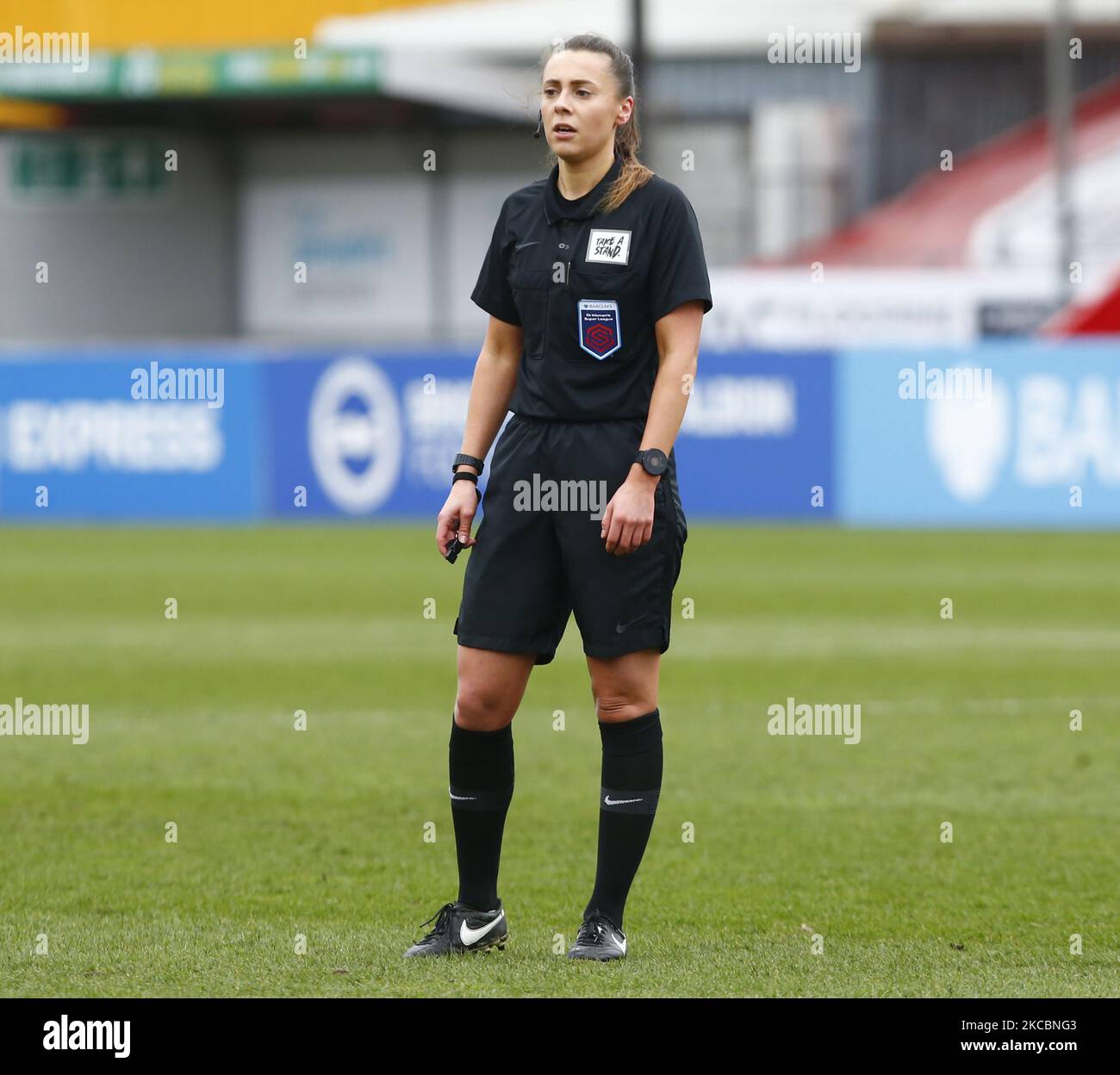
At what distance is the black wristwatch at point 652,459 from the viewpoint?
4906mm

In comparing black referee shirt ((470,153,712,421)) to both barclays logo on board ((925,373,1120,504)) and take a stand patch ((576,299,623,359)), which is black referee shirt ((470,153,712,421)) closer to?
take a stand patch ((576,299,623,359))

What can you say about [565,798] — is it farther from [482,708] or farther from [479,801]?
[482,708]

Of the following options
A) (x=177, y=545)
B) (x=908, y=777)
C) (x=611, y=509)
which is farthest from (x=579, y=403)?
(x=177, y=545)

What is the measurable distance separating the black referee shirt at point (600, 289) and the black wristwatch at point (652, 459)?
18 cm

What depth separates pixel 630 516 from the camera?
4883 mm

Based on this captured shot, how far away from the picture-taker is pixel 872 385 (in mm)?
19688

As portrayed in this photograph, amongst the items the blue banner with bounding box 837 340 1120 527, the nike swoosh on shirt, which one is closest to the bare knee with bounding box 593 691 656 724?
the nike swoosh on shirt

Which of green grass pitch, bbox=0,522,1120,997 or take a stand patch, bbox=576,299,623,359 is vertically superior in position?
take a stand patch, bbox=576,299,623,359

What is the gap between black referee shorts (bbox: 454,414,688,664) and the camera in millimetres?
5004

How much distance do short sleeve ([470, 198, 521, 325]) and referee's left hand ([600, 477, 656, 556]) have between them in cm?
59

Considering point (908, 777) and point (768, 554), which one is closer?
point (908, 777)

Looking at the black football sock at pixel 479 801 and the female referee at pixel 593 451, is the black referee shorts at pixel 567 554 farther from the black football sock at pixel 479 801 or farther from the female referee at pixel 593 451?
the black football sock at pixel 479 801

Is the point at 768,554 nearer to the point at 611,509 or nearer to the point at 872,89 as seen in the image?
the point at 611,509
